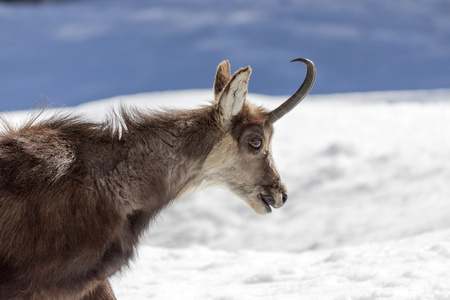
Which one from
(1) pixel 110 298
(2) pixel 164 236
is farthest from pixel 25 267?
(2) pixel 164 236

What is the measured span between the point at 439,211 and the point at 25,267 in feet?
19.0

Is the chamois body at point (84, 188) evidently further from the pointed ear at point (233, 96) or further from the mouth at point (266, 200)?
the mouth at point (266, 200)

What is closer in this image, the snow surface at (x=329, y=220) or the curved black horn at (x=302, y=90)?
the curved black horn at (x=302, y=90)

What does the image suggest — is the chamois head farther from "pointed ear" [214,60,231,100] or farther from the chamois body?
"pointed ear" [214,60,231,100]

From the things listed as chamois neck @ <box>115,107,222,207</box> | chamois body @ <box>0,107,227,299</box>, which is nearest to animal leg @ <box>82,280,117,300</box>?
chamois body @ <box>0,107,227,299</box>

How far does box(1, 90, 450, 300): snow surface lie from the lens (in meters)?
5.75

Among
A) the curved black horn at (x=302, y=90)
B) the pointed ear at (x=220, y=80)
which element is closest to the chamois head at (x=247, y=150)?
the curved black horn at (x=302, y=90)

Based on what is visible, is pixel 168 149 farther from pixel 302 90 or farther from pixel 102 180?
pixel 302 90

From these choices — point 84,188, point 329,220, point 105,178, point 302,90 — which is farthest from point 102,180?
point 329,220

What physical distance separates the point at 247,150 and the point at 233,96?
1.39 ft

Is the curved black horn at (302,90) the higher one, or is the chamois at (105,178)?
the curved black horn at (302,90)

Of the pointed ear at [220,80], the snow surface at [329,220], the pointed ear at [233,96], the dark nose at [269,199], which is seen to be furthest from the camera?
the snow surface at [329,220]

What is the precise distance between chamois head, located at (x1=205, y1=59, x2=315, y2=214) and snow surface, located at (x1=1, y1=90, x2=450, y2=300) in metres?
0.43

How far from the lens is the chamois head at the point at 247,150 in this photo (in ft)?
13.7
